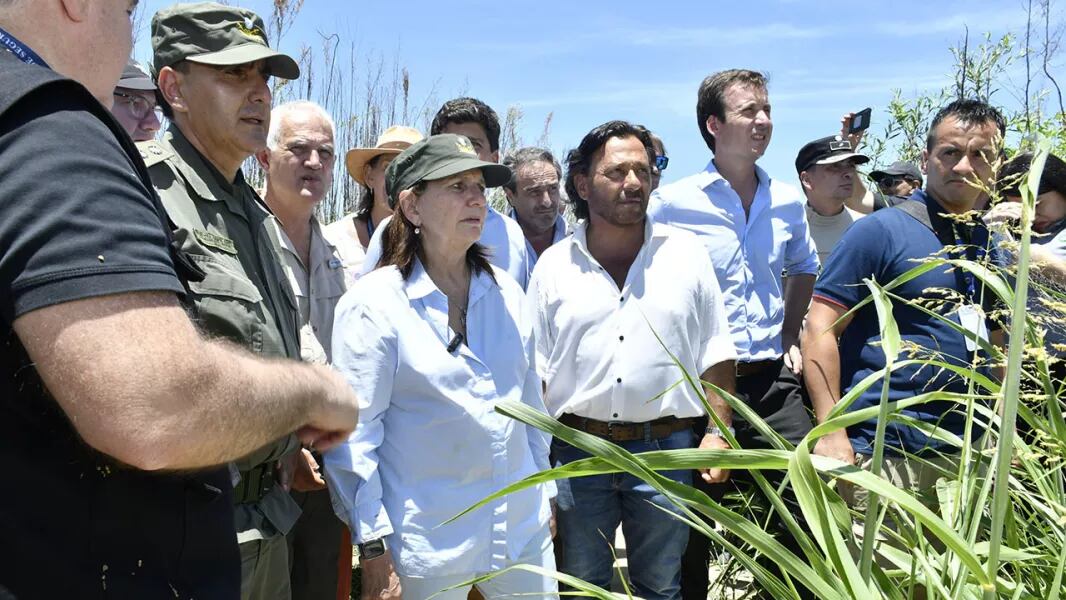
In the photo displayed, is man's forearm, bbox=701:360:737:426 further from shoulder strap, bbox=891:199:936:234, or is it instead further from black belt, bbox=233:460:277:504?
black belt, bbox=233:460:277:504

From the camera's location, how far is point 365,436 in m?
2.84

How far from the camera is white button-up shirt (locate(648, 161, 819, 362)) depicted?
13.9 feet

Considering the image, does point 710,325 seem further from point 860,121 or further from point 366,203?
point 860,121

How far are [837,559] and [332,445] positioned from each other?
0.90 meters

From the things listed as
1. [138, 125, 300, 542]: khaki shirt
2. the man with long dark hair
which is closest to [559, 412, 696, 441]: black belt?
the man with long dark hair

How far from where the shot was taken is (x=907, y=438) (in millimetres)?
3346

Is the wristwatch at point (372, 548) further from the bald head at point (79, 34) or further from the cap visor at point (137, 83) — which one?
the cap visor at point (137, 83)

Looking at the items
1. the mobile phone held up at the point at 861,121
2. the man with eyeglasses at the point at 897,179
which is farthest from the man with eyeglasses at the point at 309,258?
the man with eyeglasses at the point at 897,179

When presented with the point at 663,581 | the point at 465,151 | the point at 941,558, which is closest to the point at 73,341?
the point at 941,558

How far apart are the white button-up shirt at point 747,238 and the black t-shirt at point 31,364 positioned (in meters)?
3.17

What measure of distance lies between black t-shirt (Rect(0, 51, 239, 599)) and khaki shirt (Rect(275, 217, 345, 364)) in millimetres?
2106

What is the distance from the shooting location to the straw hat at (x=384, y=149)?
468 cm

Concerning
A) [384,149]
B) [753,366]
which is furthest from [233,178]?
[753,366]

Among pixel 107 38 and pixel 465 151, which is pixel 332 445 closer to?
pixel 107 38
